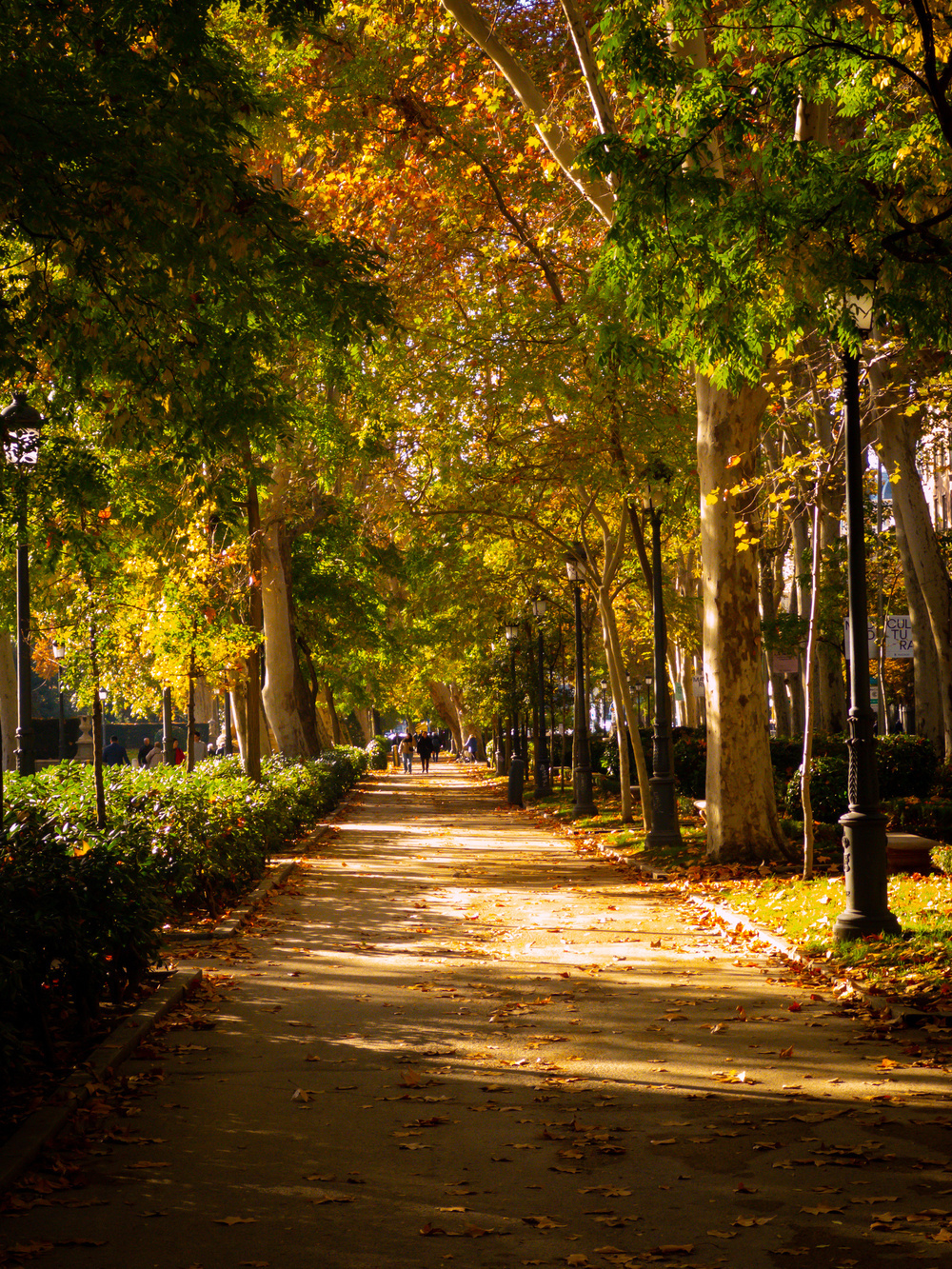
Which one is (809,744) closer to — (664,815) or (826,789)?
(826,789)

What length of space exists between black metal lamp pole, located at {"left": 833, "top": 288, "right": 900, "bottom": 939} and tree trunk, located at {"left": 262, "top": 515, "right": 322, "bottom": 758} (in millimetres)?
18408

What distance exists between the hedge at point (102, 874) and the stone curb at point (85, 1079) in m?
0.26

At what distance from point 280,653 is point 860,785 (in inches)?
768

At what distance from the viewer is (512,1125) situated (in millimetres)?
6082

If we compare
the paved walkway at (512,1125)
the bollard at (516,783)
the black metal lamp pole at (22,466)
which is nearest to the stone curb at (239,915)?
the paved walkway at (512,1125)

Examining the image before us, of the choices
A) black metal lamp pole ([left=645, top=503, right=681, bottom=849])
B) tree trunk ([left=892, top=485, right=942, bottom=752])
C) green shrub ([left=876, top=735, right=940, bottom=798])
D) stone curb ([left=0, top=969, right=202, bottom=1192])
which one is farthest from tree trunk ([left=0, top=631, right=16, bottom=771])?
stone curb ([left=0, top=969, right=202, bottom=1192])

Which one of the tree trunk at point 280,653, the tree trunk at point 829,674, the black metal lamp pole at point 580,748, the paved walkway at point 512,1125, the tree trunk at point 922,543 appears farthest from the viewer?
the tree trunk at point 280,653

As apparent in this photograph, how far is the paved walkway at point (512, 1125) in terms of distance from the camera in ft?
15.3

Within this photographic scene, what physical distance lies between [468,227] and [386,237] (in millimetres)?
3658

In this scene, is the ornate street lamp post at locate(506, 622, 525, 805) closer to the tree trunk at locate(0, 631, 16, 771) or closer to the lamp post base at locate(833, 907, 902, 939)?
the tree trunk at locate(0, 631, 16, 771)

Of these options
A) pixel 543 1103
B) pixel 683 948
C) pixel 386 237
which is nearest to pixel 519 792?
pixel 386 237

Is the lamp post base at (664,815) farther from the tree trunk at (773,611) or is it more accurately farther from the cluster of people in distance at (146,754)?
the tree trunk at (773,611)

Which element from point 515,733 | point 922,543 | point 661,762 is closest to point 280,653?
point 661,762

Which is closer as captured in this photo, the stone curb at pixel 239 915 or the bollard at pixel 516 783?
the stone curb at pixel 239 915
